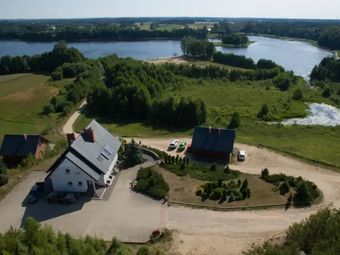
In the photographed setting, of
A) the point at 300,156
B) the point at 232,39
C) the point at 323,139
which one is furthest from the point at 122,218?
the point at 232,39

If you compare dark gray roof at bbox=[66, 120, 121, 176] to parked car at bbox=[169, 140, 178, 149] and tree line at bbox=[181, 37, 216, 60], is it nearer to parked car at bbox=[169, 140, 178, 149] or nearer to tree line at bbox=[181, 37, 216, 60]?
parked car at bbox=[169, 140, 178, 149]

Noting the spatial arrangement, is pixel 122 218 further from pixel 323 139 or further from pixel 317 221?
pixel 323 139

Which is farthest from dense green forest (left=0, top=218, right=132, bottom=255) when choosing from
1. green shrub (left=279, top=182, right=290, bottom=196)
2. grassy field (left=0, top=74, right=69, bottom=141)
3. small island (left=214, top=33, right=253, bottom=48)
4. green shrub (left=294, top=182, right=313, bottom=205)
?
small island (left=214, top=33, right=253, bottom=48)

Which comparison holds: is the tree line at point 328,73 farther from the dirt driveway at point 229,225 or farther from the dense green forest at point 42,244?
the dense green forest at point 42,244

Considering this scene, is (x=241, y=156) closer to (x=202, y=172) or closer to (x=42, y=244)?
(x=202, y=172)

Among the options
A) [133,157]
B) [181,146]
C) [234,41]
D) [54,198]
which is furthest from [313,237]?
[234,41]

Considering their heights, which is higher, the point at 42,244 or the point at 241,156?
the point at 42,244
